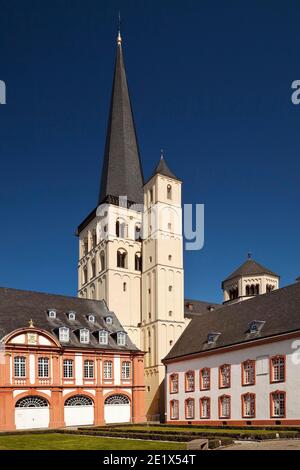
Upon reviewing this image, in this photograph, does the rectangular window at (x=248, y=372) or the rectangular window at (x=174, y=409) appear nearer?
the rectangular window at (x=248, y=372)

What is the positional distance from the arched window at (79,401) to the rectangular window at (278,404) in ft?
73.6

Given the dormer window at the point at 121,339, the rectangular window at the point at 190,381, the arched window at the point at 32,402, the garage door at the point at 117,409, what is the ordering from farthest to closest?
the dormer window at the point at 121,339
the garage door at the point at 117,409
the rectangular window at the point at 190,381
the arched window at the point at 32,402

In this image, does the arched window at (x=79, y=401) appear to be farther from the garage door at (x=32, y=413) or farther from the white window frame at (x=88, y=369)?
the garage door at (x=32, y=413)

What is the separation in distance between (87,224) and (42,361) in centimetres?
3287

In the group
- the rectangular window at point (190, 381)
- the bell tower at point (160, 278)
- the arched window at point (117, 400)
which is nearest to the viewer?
the rectangular window at point (190, 381)

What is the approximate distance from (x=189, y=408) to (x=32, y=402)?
17615 millimetres

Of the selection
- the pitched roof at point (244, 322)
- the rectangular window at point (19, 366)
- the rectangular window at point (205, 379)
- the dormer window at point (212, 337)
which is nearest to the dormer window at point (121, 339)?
the pitched roof at point (244, 322)

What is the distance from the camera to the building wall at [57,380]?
61.0m

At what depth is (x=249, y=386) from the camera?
56406 millimetres

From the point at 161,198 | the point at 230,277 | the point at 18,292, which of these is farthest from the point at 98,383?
the point at 230,277

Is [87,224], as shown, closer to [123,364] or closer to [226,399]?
[123,364]

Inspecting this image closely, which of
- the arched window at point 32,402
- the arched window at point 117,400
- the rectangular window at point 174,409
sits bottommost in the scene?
the rectangular window at point 174,409

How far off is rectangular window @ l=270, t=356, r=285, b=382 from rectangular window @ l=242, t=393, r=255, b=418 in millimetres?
3625

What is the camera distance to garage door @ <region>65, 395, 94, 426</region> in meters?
64.1
